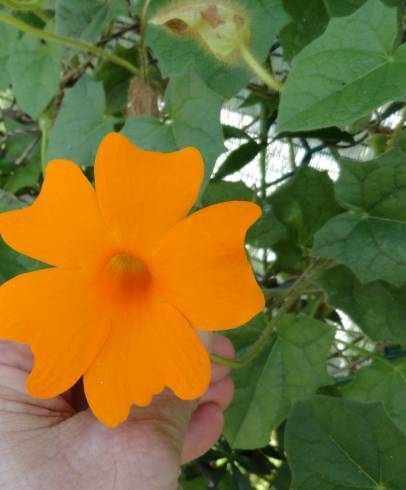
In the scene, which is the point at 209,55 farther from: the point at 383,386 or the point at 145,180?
the point at 383,386

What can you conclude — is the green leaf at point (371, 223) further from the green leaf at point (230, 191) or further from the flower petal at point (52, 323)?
the flower petal at point (52, 323)

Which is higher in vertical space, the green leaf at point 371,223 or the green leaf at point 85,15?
the green leaf at point 85,15

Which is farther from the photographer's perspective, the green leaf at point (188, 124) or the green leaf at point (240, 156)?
the green leaf at point (240, 156)

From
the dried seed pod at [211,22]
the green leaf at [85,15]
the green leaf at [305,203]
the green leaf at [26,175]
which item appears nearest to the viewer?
the dried seed pod at [211,22]

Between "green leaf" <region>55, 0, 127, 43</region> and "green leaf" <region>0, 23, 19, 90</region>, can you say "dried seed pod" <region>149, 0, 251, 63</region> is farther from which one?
"green leaf" <region>0, 23, 19, 90</region>

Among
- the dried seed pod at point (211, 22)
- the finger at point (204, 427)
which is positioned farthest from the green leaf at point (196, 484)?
the dried seed pod at point (211, 22)

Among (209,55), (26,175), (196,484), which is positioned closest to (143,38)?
(209,55)

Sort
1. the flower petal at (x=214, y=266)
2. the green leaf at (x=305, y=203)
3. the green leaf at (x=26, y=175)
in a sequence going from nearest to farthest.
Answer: the flower petal at (x=214, y=266), the green leaf at (x=305, y=203), the green leaf at (x=26, y=175)
